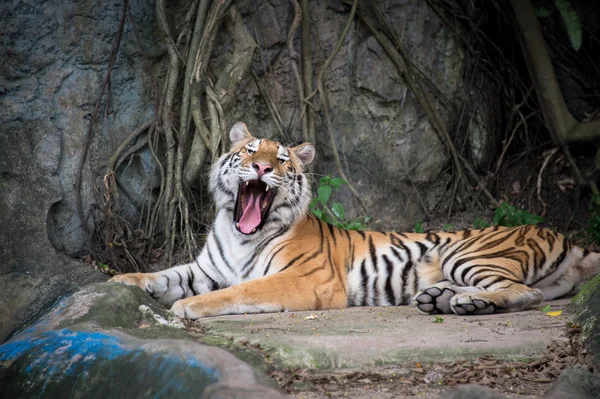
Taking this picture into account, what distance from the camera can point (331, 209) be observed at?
22.2 feet

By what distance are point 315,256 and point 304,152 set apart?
870mm

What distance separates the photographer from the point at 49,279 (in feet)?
15.5

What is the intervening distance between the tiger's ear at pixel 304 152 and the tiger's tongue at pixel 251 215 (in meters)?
0.56

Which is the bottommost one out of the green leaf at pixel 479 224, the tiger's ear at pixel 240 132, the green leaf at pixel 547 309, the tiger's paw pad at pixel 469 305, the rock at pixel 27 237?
the green leaf at pixel 547 309

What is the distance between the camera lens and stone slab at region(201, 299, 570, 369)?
3162mm

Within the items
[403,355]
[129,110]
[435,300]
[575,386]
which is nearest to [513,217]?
[435,300]

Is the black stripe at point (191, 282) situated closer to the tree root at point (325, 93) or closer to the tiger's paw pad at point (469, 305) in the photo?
the tiger's paw pad at point (469, 305)

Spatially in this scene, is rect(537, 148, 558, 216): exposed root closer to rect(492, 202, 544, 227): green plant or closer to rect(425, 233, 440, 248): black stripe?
rect(492, 202, 544, 227): green plant

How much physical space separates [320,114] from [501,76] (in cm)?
208

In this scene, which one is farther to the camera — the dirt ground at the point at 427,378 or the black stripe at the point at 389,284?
the black stripe at the point at 389,284

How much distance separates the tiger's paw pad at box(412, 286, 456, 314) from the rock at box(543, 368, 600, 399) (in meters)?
1.59

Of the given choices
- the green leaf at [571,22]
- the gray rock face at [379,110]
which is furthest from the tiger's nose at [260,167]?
the green leaf at [571,22]

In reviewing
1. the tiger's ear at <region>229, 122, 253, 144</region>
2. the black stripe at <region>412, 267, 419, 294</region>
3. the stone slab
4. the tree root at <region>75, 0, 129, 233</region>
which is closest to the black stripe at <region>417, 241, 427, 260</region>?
the black stripe at <region>412, 267, 419, 294</region>

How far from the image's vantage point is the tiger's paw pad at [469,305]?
4289 millimetres
